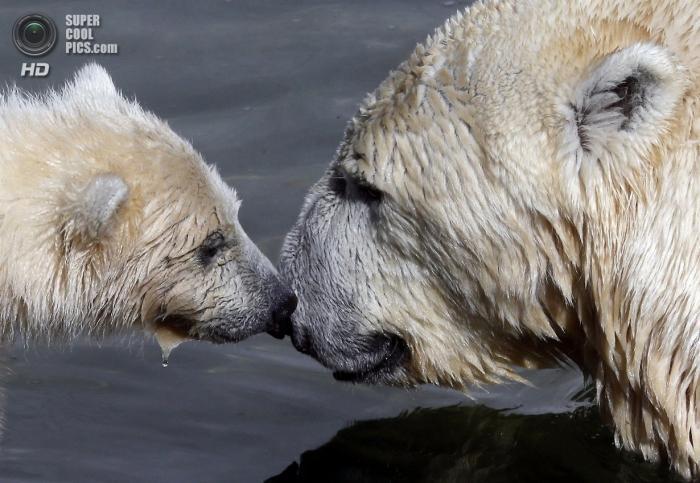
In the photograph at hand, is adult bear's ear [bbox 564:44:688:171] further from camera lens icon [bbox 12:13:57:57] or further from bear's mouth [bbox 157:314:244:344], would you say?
camera lens icon [bbox 12:13:57:57]

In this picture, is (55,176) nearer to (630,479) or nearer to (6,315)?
(6,315)

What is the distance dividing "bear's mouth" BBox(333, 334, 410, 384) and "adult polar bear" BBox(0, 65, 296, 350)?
358 mm

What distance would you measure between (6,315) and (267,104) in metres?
3.35

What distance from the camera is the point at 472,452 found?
215 inches

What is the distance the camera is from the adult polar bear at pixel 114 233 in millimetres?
4484

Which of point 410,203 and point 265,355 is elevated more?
point 410,203

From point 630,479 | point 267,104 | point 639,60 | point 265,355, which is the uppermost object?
point 267,104

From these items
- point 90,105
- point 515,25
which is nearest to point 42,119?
point 90,105

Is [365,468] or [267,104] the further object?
[267,104]

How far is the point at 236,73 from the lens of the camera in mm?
7910

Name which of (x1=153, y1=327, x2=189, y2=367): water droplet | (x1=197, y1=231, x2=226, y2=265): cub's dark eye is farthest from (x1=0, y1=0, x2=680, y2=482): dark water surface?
(x1=197, y1=231, x2=226, y2=265): cub's dark eye

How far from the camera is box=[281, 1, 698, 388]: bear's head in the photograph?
391cm

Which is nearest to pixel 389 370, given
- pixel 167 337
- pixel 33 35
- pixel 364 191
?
pixel 364 191

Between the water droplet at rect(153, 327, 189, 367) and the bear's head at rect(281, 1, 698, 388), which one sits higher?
the bear's head at rect(281, 1, 698, 388)
